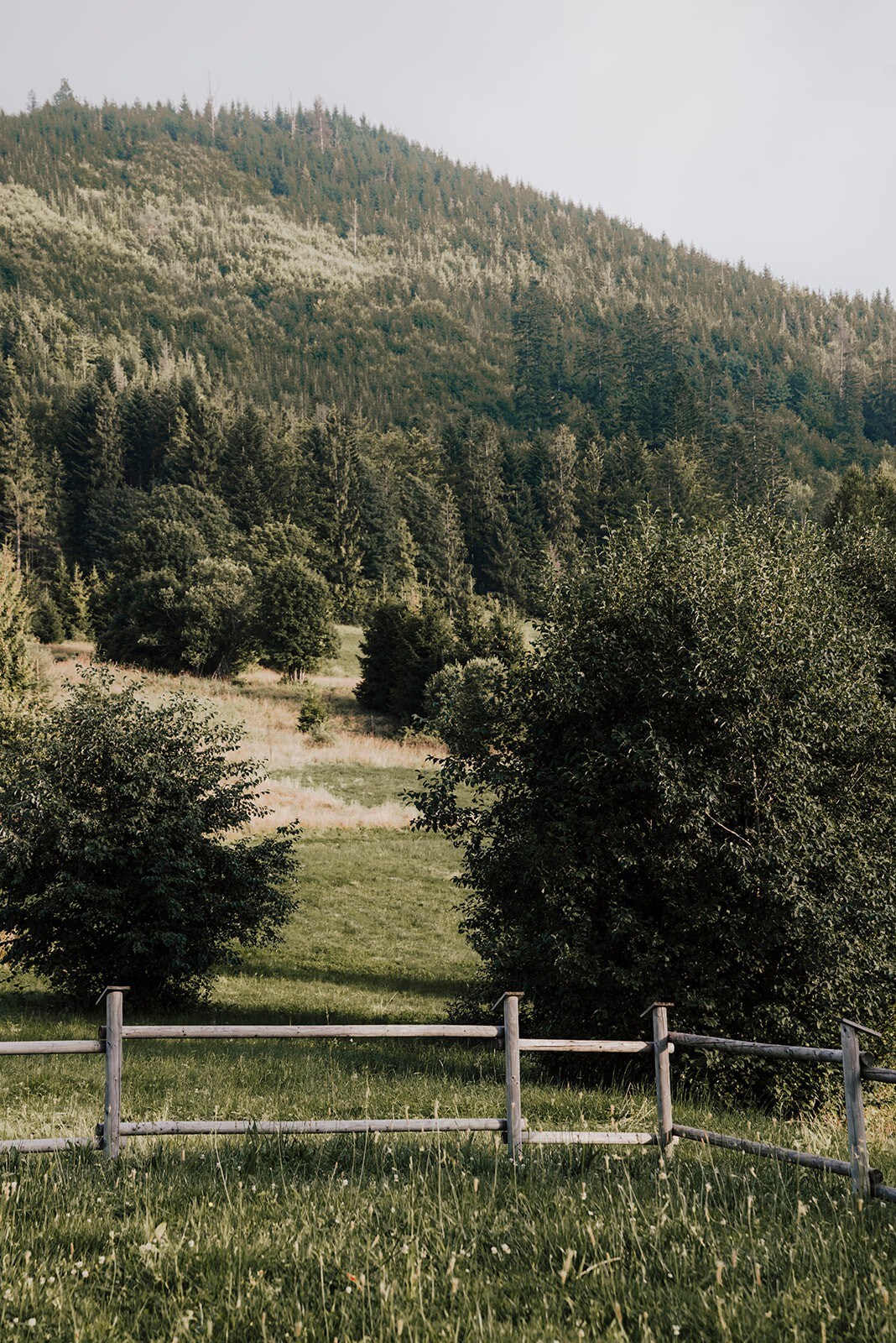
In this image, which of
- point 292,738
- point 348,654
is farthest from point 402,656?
point 348,654

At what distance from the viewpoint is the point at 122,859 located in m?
22.1

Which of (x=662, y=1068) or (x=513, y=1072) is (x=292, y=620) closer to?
(x=662, y=1068)

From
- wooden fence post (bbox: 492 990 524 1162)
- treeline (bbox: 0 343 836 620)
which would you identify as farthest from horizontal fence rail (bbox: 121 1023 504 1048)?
treeline (bbox: 0 343 836 620)

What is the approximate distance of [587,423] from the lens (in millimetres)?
150500

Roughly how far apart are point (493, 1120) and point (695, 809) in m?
10.3

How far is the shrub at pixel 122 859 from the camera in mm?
21672

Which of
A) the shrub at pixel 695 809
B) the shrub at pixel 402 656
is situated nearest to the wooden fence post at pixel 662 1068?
the shrub at pixel 695 809

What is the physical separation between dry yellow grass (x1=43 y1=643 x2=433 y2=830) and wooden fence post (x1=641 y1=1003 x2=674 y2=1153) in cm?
2954

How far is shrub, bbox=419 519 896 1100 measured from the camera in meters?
17.6

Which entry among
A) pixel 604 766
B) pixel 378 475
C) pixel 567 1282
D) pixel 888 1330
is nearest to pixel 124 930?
pixel 604 766

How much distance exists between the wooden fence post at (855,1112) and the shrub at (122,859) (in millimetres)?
17086

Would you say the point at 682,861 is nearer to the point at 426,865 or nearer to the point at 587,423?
the point at 426,865

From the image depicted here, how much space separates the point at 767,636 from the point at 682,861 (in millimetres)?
4709

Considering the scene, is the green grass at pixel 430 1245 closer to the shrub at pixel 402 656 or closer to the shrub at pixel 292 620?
the shrub at pixel 402 656
